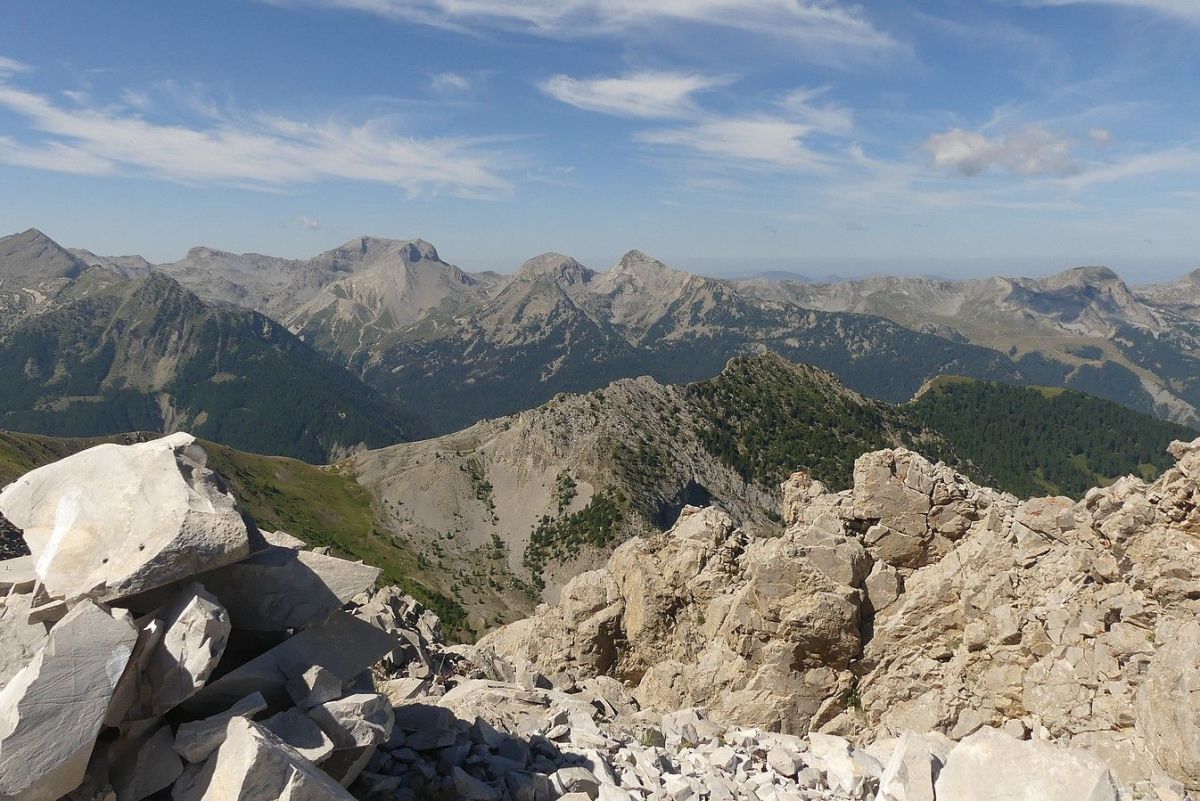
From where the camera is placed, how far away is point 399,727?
15.1 meters

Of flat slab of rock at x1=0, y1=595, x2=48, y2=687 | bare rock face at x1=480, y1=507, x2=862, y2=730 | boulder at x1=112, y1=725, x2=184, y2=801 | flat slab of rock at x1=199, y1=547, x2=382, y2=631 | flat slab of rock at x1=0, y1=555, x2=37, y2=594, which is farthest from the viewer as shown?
bare rock face at x1=480, y1=507, x2=862, y2=730

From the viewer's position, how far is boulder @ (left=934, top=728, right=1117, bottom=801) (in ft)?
34.2

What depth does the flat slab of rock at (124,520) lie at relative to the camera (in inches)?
428

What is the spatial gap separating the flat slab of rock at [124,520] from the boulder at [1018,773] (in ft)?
44.0

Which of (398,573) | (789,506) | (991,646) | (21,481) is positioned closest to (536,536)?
(398,573)

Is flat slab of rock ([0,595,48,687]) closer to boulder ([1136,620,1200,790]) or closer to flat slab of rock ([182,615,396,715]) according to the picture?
flat slab of rock ([182,615,396,715])

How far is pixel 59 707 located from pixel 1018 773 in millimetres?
14960

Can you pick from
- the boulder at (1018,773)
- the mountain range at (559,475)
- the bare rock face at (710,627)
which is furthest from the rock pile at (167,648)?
the mountain range at (559,475)

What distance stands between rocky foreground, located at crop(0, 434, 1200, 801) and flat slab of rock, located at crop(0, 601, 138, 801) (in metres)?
0.03

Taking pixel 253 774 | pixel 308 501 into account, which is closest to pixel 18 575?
pixel 253 774

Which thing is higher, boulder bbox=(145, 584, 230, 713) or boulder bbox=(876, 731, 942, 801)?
boulder bbox=(145, 584, 230, 713)

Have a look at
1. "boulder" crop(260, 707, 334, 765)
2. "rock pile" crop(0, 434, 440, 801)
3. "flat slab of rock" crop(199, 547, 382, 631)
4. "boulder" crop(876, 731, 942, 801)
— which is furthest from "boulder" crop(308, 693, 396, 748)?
"boulder" crop(876, 731, 942, 801)

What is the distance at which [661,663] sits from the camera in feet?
106

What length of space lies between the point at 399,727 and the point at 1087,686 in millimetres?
19655
